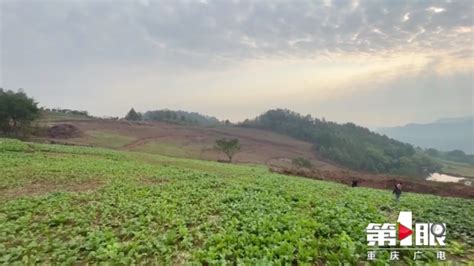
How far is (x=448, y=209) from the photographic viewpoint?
551 inches

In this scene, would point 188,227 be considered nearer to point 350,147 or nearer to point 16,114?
point 16,114

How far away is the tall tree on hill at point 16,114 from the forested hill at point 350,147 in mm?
94617

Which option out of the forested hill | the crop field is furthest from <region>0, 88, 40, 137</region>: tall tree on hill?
the forested hill

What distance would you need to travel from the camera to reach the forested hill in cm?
11871

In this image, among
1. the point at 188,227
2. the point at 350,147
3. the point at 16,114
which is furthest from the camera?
the point at 350,147

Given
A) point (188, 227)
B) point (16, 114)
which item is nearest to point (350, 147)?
point (16, 114)

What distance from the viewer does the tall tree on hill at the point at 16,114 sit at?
196 feet

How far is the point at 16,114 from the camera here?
199ft

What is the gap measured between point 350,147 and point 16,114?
120m

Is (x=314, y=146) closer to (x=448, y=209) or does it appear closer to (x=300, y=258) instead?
(x=448, y=209)

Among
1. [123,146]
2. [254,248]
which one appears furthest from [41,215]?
[123,146]

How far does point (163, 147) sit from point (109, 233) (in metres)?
73.8

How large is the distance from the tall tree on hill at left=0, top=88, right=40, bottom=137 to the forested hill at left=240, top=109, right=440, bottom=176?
94617 mm

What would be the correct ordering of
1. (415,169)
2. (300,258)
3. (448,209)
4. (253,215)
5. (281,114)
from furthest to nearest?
(281,114) < (415,169) < (448,209) < (253,215) < (300,258)
